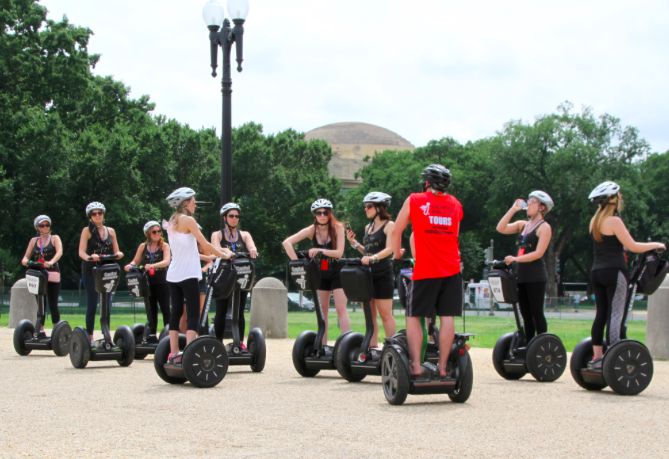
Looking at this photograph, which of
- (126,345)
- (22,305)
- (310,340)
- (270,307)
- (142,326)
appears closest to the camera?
(310,340)

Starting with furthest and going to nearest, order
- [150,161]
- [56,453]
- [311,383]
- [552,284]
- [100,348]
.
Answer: [552,284]
[150,161]
[100,348]
[311,383]
[56,453]

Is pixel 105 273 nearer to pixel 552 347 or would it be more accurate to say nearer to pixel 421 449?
pixel 552 347

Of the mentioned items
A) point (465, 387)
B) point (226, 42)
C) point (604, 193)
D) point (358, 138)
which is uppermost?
point (358, 138)

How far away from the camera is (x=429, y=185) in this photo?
22.1 feet

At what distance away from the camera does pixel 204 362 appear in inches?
302

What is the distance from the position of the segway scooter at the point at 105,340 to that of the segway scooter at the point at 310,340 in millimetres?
2177

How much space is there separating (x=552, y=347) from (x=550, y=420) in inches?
104

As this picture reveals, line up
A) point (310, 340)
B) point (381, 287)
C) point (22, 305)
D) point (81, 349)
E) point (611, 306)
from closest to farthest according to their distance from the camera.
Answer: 1. point (611, 306)
2. point (381, 287)
3. point (310, 340)
4. point (81, 349)
5. point (22, 305)

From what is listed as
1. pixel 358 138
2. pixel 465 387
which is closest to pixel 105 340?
pixel 465 387

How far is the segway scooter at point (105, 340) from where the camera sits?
30.8 feet

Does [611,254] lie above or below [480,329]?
above

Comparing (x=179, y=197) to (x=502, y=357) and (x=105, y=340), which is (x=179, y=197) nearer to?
(x=105, y=340)

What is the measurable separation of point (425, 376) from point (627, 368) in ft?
6.50

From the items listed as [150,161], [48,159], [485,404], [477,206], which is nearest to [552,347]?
[485,404]
